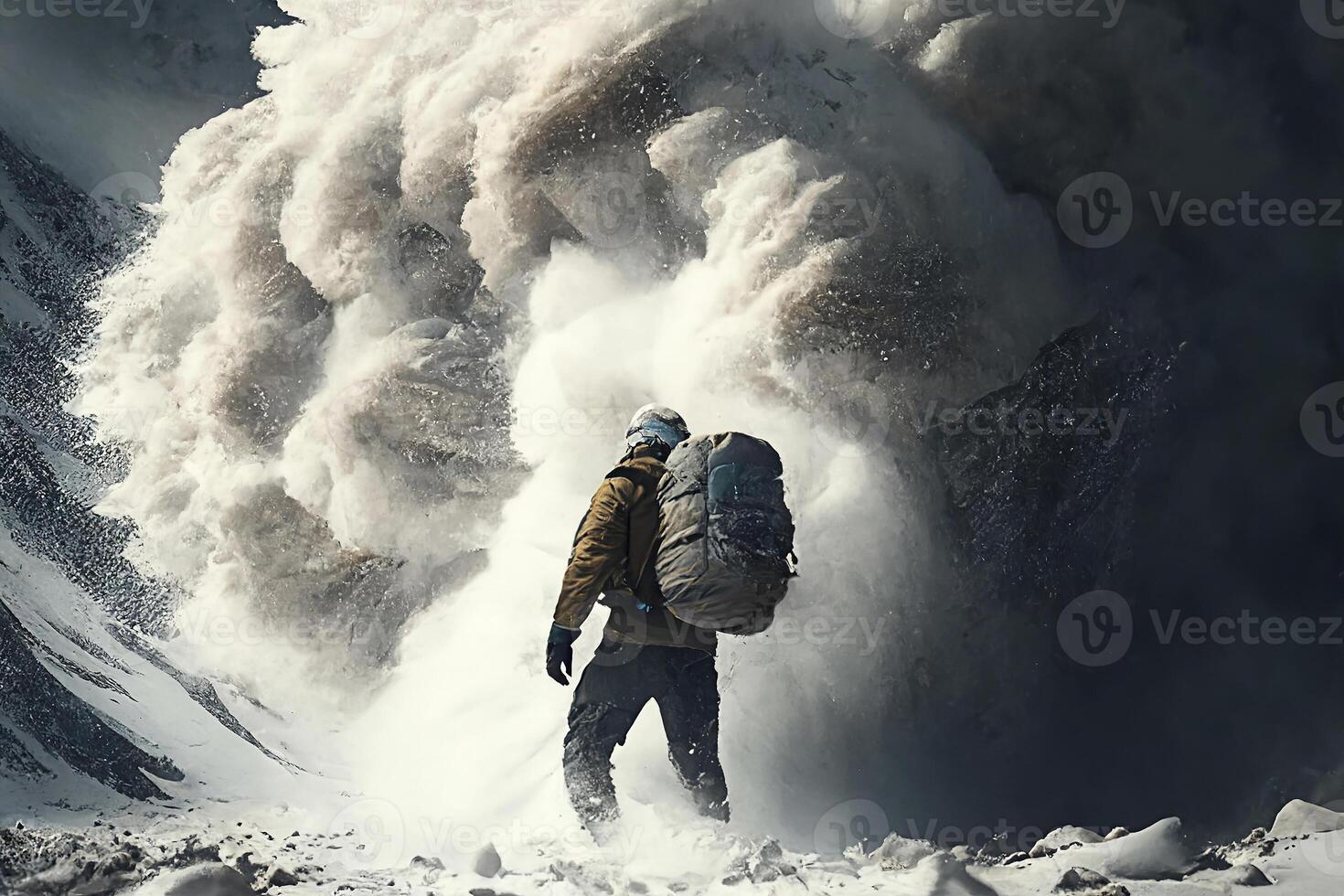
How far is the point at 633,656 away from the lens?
14.9 feet

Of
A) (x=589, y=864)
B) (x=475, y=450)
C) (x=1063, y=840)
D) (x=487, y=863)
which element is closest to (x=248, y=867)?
(x=487, y=863)

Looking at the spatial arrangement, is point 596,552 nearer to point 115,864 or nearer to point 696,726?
point 696,726

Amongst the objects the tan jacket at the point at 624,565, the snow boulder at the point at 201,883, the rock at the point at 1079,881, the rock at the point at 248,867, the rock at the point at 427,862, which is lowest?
the snow boulder at the point at 201,883

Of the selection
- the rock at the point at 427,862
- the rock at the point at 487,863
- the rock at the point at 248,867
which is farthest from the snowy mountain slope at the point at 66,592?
the rock at the point at 487,863

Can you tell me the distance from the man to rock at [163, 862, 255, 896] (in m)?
1.16

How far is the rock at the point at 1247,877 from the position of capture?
439 cm

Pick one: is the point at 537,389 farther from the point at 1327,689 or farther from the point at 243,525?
the point at 1327,689

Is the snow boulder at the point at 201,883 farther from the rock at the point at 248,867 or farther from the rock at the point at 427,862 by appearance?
the rock at the point at 427,862

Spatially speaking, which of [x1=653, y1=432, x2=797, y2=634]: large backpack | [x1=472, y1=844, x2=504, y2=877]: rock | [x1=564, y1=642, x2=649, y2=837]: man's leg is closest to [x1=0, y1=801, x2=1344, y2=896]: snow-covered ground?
[x1=472, y1=844, x2=504, y2=877]: rock

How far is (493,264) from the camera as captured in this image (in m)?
7.64

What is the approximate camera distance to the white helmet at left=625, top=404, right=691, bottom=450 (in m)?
4.54

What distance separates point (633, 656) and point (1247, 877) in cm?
224

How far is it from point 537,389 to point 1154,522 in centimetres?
353

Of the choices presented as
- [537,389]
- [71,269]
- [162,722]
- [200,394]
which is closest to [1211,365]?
[537,389]
